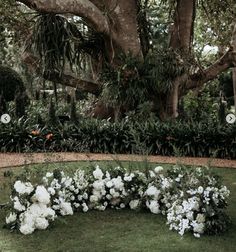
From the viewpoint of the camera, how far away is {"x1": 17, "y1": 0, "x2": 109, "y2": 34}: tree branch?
8.43m

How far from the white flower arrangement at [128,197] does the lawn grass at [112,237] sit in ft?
0.31

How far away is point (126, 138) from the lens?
29.6 ft

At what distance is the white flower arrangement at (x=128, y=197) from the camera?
14.5 feet

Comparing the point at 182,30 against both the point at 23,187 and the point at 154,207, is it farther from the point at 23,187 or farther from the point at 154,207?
the point at 23,187

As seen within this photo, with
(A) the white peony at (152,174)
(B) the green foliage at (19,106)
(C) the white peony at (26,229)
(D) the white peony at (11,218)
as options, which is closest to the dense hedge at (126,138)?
(B) the green foliage at (19,106)

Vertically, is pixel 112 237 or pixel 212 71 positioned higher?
pixel 212 71

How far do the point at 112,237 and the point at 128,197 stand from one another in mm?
895

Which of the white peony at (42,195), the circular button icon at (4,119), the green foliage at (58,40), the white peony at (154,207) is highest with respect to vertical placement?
the green foliage at (58,40)

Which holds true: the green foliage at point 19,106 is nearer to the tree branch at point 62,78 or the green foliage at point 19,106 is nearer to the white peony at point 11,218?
the tree branch at point 62,78

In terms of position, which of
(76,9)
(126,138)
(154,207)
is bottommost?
(154,207)

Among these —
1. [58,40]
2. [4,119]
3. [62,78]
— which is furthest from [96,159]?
[62,78]

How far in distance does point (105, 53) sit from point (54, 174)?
6.65 m

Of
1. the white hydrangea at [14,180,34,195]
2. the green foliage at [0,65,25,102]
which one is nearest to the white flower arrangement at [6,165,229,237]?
the white hydrangea at [14,180,34,195]

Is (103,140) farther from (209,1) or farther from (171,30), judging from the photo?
(209,1)
